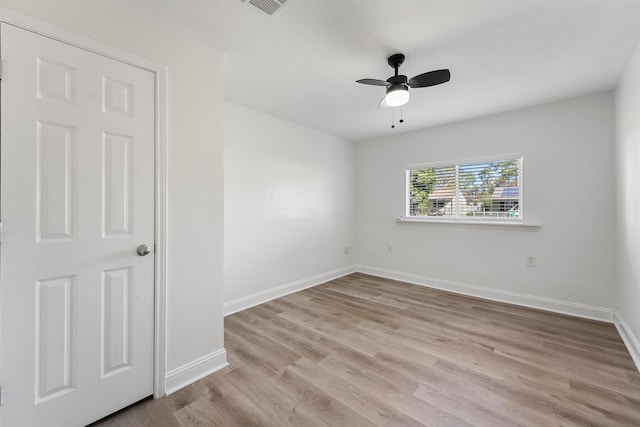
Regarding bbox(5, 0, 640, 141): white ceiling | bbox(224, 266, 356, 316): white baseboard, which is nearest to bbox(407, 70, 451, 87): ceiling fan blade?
bbox(5, 0, 640, 141): white ceiling

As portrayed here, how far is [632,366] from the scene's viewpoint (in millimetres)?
2014

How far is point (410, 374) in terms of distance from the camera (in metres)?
1.95

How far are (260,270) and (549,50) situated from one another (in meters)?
3.53

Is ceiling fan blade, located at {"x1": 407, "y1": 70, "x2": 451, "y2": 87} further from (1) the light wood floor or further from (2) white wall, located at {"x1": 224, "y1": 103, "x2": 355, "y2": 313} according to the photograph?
(1) the light wood floor

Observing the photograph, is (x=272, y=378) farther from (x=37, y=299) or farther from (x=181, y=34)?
(x=181, y=34)

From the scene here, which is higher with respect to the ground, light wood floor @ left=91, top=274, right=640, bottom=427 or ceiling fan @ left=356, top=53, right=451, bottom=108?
ceiling fan @ left=356, top=53, right=451, bottom=108

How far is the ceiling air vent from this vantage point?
1568 millimetres

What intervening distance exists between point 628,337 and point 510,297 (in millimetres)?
1116

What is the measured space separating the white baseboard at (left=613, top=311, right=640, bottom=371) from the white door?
3562 mm

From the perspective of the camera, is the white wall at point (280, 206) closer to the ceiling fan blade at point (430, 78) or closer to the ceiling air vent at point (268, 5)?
the ceiling air vent at point (268, 5)

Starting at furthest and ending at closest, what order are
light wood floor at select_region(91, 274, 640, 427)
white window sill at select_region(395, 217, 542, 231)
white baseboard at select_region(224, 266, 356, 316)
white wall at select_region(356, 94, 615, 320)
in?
white window sill at select_region(395, 217, 542, 231), white baseboard at select_region(224, 266, 356, 316), white wall at select_region(356, 94, 615, 320), light wood floor at select_region(91, 274, 640, 427)

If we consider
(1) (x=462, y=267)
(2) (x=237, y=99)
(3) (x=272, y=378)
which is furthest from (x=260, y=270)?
(1) (x=462, y=267)

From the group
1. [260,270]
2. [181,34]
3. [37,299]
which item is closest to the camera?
[37,299]

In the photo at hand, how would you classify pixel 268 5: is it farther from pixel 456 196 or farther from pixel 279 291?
pixel 456 196
